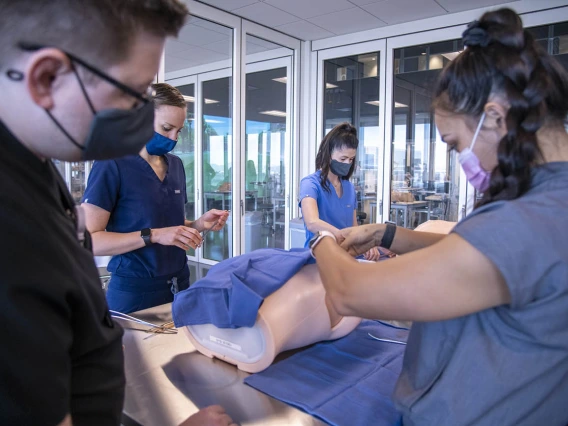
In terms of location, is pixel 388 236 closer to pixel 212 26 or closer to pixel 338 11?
pixel 338 11

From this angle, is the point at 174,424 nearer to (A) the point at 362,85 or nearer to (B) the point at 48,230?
(B) the point at 48,230

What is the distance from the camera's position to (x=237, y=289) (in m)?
1.13

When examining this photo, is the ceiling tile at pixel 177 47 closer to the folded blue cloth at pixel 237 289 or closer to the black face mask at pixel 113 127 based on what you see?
the folded blue cloth at pixel 237 289

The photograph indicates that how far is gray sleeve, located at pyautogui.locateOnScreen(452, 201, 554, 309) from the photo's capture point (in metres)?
0.71

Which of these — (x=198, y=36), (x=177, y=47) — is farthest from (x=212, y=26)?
(x=177, y=47)

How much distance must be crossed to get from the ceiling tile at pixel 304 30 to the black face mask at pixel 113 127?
12.5 ft

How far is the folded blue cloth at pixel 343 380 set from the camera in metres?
0.98

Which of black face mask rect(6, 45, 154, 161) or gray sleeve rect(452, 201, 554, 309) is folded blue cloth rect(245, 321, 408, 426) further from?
black face mask rect(6, 45, 154, 161)

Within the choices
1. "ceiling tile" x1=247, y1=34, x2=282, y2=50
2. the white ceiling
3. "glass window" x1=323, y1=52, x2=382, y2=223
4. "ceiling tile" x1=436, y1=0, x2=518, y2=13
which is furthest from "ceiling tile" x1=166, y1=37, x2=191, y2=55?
"ceiling tile" x1=436, y1=0, x2=518, y2=13

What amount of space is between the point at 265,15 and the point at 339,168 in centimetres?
202

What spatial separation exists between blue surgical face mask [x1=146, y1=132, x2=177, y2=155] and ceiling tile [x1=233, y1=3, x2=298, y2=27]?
2383 mm

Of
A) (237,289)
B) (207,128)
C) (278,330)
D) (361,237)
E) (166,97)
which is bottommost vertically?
(278,330)

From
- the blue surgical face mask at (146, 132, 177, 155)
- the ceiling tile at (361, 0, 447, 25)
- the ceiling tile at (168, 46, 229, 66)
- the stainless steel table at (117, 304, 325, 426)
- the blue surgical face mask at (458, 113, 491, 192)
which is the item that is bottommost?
the stainless steel table at (117, 304, 325, 426)

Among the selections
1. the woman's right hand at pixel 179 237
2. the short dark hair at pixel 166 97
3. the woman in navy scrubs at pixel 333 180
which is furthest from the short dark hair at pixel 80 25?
the woman in navy scrubs at pixel 333 180
